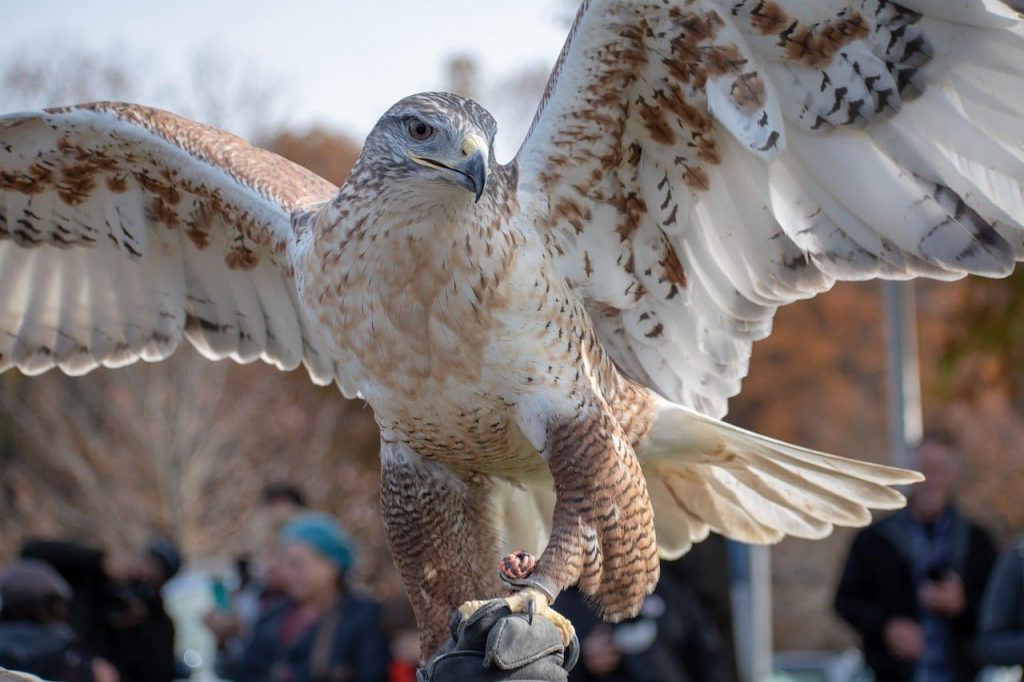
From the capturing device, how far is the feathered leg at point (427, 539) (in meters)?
4.09

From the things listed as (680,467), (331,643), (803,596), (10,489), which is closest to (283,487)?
(331,643)

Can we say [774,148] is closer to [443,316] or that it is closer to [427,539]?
[443,316]

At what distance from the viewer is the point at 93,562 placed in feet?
23.7

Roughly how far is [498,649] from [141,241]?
2548 mm

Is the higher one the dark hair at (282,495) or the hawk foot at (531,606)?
the hawk foot at (531,606)

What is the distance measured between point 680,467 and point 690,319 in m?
0.52

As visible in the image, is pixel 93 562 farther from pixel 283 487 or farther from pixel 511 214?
pixel 511 214

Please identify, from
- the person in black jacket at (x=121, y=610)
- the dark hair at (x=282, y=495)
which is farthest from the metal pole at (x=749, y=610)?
the person in black jacket at (x=121, y=610)

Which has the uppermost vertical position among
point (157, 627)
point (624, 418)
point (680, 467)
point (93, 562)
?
point (624, 418)

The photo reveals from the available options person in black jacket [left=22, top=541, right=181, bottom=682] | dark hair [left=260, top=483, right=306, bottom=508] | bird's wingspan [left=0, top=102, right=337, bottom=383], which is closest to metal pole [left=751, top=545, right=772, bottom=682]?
dark hair [left=260, top=483, right=306, bottom=508]

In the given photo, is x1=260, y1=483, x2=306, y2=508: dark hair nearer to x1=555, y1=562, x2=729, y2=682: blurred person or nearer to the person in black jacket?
the person in black jacket

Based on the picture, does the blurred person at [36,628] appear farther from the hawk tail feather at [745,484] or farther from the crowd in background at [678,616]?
the hawk tail feather at [745,484]

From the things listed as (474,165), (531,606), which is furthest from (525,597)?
(474,165)

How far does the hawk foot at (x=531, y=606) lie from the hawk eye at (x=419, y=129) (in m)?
1.23
